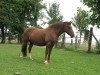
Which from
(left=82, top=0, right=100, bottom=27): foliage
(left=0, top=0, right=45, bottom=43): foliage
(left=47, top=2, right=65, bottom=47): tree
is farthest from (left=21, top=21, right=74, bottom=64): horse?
(left=47, top=2, right=65, bottom=47): tree

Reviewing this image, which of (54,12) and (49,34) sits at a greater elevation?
(54,12)

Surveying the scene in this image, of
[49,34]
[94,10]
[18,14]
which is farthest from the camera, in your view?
[18,14]

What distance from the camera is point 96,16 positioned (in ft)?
92.9

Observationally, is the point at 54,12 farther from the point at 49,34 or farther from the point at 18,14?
the point at 49,34

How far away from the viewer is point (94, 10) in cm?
2809

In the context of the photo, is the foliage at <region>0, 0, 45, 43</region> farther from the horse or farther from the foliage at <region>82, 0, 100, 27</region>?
the horse

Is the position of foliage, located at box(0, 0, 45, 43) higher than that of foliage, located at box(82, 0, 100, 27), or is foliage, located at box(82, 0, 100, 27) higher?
foliage, located at box(0, 0, 45, 43)

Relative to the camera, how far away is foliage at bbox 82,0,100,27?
27673 mm

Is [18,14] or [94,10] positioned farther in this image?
[18,14]

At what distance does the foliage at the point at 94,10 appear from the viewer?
27.7 meters

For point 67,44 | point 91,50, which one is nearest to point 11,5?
point 67,44

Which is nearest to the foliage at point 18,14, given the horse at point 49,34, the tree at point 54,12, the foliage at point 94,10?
the tree at point 54,12

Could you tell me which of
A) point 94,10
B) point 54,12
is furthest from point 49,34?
point 54,12

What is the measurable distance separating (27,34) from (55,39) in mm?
2143
